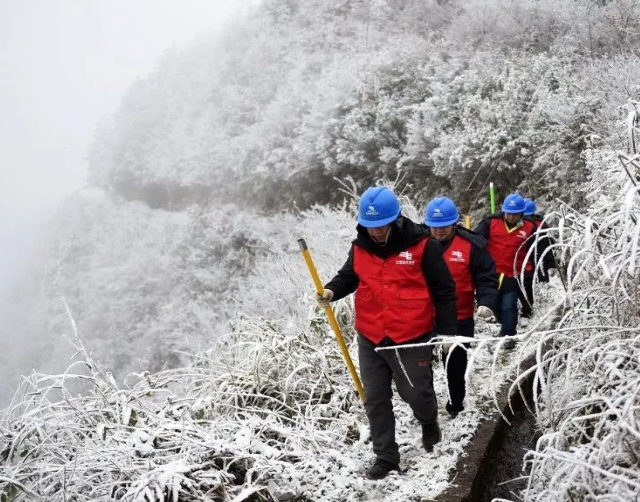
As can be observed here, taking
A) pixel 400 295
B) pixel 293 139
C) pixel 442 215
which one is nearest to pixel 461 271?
pixel 442 215

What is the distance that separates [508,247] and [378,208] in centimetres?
300

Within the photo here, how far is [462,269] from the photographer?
4.10m

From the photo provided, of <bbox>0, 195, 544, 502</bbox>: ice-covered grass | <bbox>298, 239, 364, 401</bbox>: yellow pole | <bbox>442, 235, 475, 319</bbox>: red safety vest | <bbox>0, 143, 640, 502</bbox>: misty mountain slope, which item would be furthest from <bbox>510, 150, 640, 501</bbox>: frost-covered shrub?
<bbox>298, 239, 364, 401</bbox>: yellow pole

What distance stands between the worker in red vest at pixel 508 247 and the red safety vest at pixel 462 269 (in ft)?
4.98

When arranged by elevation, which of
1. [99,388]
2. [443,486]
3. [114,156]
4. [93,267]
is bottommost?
[93,267]

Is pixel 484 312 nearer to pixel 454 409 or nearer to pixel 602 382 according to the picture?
pixel 454 409

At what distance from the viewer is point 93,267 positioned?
76.6 feet

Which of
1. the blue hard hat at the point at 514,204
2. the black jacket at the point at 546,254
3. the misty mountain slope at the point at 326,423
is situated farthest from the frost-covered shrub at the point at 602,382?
the blue hard hat at the point at 514,204

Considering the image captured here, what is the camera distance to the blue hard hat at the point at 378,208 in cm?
317

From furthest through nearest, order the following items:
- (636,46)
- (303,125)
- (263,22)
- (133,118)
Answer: (133,118), (263,22), (303,125), (636,46)

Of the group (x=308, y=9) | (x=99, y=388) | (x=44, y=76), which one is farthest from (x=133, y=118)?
(x=44, y=76)

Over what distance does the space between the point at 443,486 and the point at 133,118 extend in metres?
29.4

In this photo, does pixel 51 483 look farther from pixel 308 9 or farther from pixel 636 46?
pixel 308 9

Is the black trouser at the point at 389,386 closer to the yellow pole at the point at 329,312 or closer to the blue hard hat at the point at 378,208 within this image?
the yellow pole at the point at 329,312
